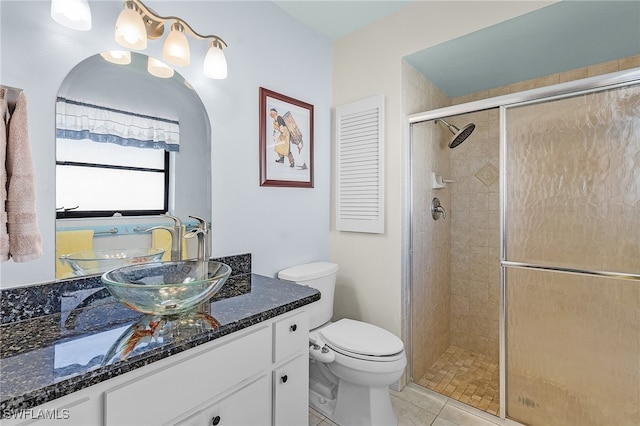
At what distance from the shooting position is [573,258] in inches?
61.4

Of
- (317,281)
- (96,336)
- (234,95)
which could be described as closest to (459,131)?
(317,281)

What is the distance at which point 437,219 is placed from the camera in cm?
246

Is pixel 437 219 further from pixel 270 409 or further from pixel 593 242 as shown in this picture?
pixel 270 409

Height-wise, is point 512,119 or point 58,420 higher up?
point 512,119

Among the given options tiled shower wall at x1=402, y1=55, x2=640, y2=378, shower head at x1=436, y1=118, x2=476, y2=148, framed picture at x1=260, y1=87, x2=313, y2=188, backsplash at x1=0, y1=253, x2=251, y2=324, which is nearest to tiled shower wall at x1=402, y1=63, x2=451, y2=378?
tiled shower wall at x1=402, y1=55, x2=640, y2=378

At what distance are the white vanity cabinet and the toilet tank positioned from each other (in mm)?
575

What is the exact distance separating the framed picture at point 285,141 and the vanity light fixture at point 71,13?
0.89m

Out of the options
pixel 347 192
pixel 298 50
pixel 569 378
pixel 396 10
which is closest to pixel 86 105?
pixel 298 50

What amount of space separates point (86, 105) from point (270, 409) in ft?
4.60

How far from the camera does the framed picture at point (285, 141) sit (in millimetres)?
1886

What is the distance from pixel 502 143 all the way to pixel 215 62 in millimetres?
1594

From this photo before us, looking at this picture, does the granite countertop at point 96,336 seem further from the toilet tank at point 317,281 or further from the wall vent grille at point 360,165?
the wall vent grille at point 360,165

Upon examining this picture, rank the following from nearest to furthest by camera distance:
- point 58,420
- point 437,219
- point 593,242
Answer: point 58,420, point 593,242, point 437,219

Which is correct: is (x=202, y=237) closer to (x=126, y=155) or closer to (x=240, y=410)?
(x=126, y=155)
